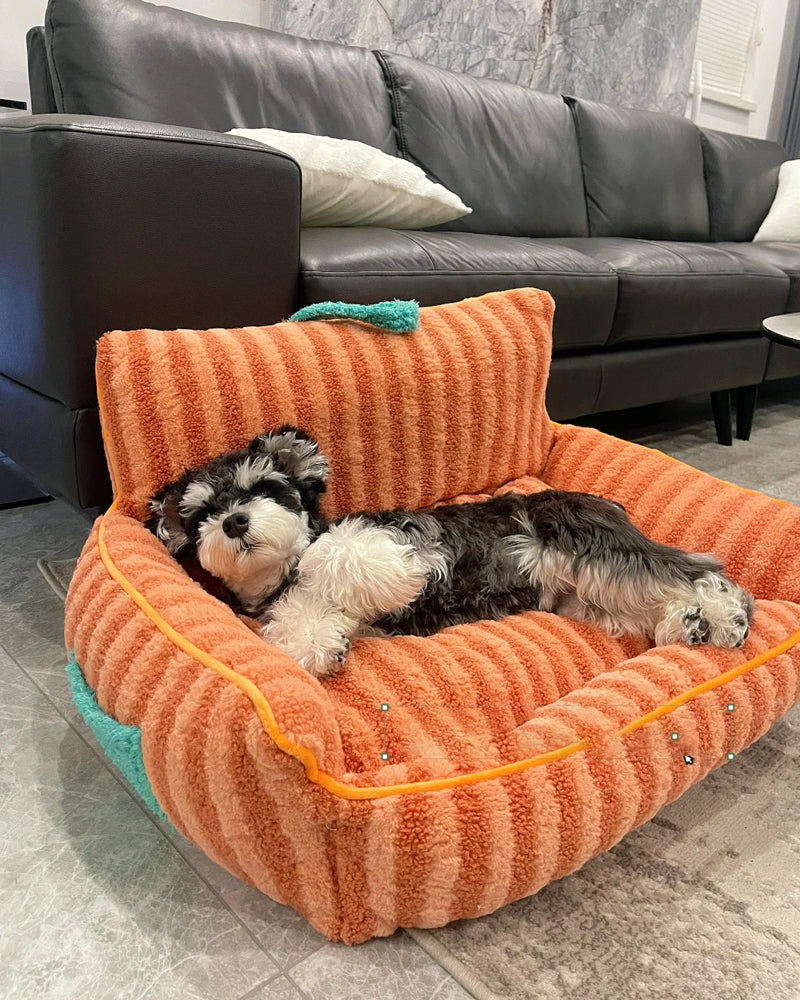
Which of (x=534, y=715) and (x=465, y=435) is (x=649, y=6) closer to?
(x=465, y=435)

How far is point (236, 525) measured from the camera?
3.48 ft

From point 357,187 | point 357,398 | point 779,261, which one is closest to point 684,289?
point 779,261

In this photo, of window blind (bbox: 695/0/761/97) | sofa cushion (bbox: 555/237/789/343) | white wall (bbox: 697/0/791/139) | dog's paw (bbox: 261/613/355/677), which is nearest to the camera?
dog's paw (bbox: 261/613/355/677)

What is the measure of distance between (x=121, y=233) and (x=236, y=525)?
599mm

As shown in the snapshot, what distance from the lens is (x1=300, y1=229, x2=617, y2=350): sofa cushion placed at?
171 cm

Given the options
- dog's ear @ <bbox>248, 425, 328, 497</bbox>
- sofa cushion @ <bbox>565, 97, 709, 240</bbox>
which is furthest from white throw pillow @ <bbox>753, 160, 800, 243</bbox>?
dog's ear @ <bbox>248, 425, 328, 497</bbox>

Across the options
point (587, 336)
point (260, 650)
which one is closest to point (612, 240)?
point (587, 336)

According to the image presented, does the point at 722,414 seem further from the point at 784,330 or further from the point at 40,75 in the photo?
the point at 40,75

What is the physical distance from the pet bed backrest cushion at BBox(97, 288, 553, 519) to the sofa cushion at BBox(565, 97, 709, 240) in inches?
73.3

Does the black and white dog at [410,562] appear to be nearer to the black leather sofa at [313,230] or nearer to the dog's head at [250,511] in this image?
the dog's head at [250,511]

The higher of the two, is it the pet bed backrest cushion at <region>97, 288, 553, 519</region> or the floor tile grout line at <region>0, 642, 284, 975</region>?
the pet bed backrest cushion at <region>97, 288, 553, 519</region>

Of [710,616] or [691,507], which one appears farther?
[691,507]

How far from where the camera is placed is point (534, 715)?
3.61ft

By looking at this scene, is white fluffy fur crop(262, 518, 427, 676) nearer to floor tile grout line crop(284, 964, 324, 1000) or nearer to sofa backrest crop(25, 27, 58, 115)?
floor tile grout line crop(284, 964, 324, 1000)
